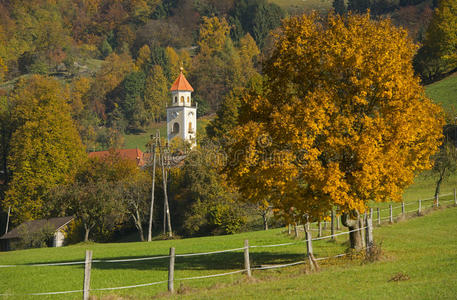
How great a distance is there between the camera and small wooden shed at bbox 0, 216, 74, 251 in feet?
203

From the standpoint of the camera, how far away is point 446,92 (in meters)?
77.2

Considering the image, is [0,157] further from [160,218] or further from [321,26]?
[321,26]

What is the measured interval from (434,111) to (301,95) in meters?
5.90

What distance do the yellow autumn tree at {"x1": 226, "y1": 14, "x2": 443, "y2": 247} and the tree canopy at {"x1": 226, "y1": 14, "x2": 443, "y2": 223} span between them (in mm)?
42

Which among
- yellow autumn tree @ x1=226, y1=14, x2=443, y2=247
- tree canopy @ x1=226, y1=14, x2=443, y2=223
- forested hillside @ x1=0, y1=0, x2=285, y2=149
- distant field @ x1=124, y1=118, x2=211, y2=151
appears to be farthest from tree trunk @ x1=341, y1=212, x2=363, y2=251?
distant field @ x1=124, y1=118, x2=211, y2=151

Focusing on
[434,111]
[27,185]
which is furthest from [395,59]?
[27,185]

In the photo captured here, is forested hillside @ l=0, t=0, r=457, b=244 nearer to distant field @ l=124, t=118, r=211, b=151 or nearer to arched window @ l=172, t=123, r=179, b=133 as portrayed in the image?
distant field @ l=124, t=118, r=211, b=151

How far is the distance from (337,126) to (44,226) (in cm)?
4773

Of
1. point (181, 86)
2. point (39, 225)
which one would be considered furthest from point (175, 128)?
point (39, 225)

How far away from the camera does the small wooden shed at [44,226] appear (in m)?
62.0

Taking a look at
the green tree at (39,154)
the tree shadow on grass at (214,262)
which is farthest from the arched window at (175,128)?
the tree shadow on grass at (214,262)

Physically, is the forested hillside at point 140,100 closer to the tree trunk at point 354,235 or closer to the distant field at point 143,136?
the distant field at point 143,136

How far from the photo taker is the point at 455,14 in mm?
84000

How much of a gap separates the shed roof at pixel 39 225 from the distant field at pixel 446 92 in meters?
48.6
